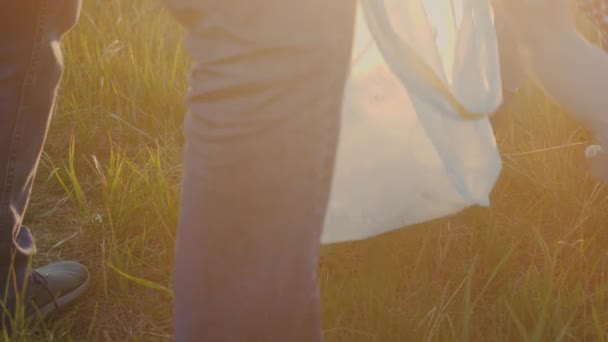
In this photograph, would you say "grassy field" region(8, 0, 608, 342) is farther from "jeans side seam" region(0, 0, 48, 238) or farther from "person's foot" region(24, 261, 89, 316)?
"jeans side seam" region(0, 0, 48, 238)

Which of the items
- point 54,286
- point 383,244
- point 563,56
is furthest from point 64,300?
point 563,56

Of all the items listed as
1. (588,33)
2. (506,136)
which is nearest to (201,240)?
(506,136)

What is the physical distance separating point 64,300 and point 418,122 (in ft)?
2.57

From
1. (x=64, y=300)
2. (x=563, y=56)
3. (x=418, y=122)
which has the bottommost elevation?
(x=64, y=300)

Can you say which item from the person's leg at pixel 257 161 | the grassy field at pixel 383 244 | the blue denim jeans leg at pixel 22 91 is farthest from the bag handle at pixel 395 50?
the blue denim jeans leg at pixel 22 91

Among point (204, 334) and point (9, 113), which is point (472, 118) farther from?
point (9, 113)

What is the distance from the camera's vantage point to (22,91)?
1096mm

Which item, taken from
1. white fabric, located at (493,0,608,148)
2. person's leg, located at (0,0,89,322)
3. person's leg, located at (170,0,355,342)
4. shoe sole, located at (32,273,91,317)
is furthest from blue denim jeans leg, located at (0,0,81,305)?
white fabric, located at (493,0,608,148)

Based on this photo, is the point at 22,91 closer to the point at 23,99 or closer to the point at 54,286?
the point at 23,99

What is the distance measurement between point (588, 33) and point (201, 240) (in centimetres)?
211

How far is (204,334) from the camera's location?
0.77 meters

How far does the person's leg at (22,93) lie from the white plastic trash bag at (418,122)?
1.63 ft

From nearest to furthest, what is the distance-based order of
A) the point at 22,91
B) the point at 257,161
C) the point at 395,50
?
1. the point at 257,161
2. the point at 395,50
3. the point at 22,91

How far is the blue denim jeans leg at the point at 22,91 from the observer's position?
105 centimetres
